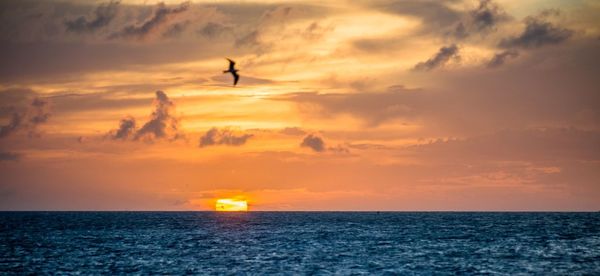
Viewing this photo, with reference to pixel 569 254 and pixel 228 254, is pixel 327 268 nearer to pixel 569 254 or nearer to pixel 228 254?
pixel 228 254

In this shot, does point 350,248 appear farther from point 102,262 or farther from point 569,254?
point 102,262

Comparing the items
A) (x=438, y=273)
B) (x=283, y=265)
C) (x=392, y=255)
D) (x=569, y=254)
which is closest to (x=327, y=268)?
(x=283, y=265)

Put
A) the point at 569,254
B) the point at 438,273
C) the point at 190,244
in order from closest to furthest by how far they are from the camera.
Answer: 1. the point at 438,273
2. the point at 569,254
3. the point at 190,244

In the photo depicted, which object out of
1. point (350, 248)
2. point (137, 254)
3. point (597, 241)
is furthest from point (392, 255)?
point (597, 241)

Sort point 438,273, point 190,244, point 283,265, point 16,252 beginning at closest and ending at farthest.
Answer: point 438,273
point 283,265
point 16,252
point 190,244

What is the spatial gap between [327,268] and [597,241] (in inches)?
2221

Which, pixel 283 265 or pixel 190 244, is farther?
pixel 190 244

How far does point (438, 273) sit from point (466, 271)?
122 inches

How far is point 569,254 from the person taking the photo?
81688 mm

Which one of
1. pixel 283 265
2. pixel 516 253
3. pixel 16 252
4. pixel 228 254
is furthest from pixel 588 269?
pixel 16 252

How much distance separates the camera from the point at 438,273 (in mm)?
64500

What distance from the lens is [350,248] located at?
92.9 metres

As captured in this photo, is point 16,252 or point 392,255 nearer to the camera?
point 392,255

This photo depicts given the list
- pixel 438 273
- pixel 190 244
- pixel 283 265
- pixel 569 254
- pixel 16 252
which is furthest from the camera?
pixel 190 244
